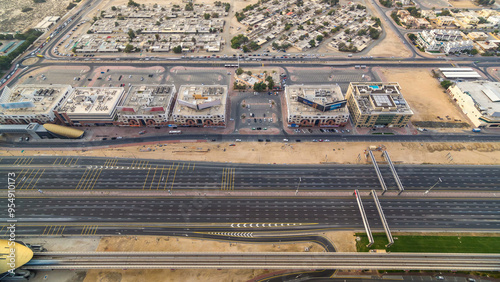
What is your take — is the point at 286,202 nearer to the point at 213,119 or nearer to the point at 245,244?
the point at 245,244

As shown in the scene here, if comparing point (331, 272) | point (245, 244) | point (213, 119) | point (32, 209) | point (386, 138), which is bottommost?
point (331, 272)

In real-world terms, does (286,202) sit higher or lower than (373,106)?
lower

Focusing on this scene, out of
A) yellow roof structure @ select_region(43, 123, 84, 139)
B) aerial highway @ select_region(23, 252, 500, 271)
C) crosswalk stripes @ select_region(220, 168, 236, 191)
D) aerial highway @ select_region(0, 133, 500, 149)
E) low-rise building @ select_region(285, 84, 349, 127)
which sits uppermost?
low-rise building @ select_region(285, 84, 349, 127)

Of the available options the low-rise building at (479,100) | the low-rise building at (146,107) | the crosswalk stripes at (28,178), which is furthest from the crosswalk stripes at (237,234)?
the low-rise building at (479,100)

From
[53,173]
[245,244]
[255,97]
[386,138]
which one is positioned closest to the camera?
[245,244]

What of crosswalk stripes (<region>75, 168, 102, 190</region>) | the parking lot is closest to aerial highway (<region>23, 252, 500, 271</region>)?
crosswalk stripes (<region>75, 168, 102, 190</region>)

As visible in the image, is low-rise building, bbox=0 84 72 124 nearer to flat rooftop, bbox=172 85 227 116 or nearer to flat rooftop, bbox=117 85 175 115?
flat rooftop, bbox=117 85 175 115

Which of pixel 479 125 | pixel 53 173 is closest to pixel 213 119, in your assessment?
pixel 53 173
